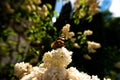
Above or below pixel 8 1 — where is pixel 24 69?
below

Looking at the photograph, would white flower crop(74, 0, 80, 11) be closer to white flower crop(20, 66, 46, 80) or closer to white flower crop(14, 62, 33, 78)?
white flower crop(14, 62, 33, 78)

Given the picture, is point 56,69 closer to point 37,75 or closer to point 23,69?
point 37,75

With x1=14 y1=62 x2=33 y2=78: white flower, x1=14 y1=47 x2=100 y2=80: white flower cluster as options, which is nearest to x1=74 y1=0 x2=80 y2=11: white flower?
x1=14 y1=62 x2=33 y2=78: white flower

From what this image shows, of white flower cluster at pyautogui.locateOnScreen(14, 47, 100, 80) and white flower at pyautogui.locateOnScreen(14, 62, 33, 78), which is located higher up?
white flower at pyautogui.locateOnScreen(14, 62, 33, 78)

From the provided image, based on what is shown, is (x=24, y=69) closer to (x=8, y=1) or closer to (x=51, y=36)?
(x=51, y=36)

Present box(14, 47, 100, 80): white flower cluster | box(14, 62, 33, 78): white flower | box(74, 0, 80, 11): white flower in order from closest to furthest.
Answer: box(14, 47, 100, 80): white flower cluster → box(14, 62, 33, 78): white flower → box(74, 0, 80, 11): white flower

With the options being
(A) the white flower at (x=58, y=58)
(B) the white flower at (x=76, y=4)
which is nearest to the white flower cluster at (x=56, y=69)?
(A) the white flower at (x=58, y=58)

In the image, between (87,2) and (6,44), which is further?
(6,44)

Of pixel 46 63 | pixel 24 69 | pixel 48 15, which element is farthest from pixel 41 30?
pixel 46 63

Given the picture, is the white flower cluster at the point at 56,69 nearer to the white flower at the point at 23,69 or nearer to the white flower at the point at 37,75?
the white flower at the point at 37,75

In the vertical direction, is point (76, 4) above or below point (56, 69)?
above

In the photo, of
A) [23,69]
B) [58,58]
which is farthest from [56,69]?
[23,69]
